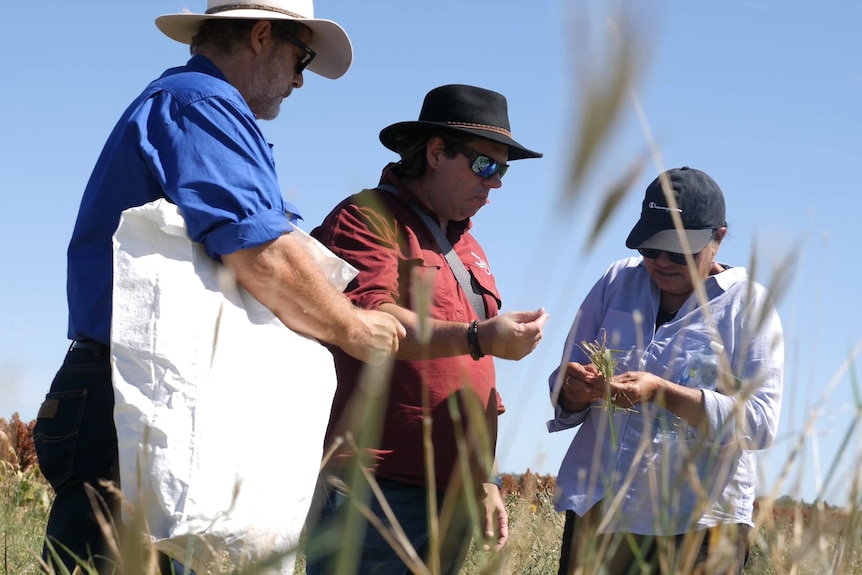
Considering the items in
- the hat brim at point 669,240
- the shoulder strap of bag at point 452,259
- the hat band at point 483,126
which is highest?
the hat band at point 483,126

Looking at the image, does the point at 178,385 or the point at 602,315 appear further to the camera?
the point at 602,315

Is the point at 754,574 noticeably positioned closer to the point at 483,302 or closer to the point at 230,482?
the point at 230,482

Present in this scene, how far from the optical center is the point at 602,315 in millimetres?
4145

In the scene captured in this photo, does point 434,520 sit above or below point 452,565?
above

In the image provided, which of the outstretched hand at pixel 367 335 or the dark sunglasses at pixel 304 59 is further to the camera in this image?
the dark sunglasses at pixel 304 59

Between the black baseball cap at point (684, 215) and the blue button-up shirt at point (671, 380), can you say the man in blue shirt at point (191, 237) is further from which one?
the black baseball cap at point (684, 215)

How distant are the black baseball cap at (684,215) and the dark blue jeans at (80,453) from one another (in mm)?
2172

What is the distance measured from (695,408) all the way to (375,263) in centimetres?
121

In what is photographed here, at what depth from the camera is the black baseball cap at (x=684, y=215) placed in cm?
389

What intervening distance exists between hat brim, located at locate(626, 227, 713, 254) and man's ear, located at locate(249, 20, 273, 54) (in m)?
1.66

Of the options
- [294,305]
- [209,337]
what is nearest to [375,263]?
[294,305]

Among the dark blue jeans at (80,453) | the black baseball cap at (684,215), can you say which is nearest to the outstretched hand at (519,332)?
the black baseball cap at (684,215)

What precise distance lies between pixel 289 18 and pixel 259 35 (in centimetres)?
10

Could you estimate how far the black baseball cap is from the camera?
3887 mm
